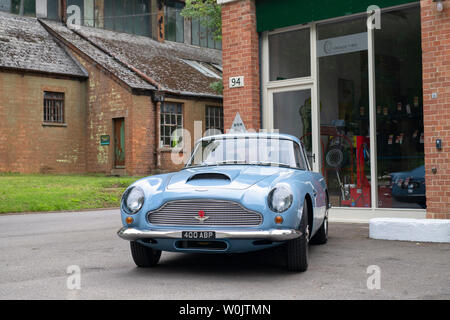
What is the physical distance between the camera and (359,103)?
Result: 35.6ft

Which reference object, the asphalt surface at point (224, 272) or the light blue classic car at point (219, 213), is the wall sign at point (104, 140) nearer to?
the asphalt surface at point (224, 272)

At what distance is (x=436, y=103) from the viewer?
9.30 meters

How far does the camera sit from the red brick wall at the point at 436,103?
362 inches

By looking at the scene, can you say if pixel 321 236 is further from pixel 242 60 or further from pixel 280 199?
pixel 242 60

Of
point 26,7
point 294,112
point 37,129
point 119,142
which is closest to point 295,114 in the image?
point 294,112

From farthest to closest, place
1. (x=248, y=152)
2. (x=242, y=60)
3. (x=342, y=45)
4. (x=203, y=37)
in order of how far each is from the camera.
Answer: (x=203, y=37), (x=242, y=60), (x=342, y=45), (x=248, y=152)

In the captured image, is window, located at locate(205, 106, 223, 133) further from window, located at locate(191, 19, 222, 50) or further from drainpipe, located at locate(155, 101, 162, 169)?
window, located at locate(191, 19, 222, 50)

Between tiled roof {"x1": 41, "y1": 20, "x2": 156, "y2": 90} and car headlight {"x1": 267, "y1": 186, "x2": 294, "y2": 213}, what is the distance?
Result: 65.9ft

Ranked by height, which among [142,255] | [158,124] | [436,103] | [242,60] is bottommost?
[142,255]

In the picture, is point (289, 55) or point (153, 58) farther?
point (153, 58)

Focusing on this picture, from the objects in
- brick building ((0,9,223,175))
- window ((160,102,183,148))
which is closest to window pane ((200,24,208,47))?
brick building ((0,9,223,175))

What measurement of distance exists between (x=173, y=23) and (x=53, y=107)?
13129 millimetres

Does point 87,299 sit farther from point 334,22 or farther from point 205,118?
point 205,118

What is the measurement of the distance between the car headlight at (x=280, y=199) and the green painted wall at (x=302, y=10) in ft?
19.9
